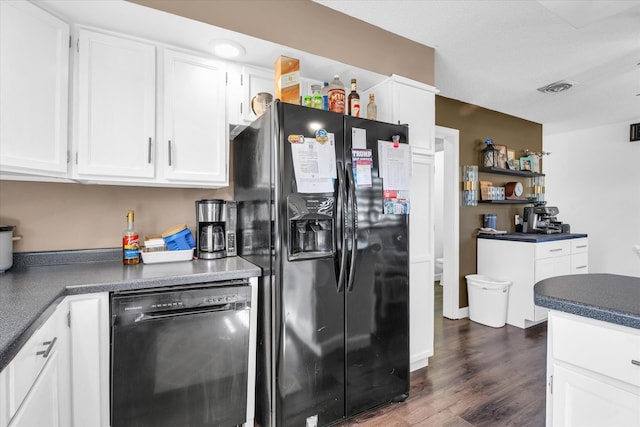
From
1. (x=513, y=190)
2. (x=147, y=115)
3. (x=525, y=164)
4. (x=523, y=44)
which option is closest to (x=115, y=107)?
(x=147, y=115)

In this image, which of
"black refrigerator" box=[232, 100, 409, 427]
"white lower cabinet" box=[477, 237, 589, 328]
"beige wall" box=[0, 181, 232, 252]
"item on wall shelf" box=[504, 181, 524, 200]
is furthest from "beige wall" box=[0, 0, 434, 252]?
"item on wall shelf" box=[504, 181, 524, 200]

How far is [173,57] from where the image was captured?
6.02 feet

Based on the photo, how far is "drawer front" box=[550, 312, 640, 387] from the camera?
0.91 m

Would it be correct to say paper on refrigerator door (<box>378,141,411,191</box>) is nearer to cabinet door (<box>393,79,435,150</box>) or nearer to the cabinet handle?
cabinet door (<box>393,79,435,150</box>)

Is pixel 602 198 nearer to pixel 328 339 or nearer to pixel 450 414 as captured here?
pixel 450 414

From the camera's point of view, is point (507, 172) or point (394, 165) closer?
point (394, 165)

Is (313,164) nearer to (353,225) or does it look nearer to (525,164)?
(353,225)

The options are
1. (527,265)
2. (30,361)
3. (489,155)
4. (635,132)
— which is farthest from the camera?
(635,132)

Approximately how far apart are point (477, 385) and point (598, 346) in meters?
1.47

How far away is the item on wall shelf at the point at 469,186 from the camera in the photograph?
3.64m

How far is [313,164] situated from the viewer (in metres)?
1.61

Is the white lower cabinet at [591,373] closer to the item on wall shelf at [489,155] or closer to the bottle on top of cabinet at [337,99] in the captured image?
the bottle on top of cabinet at [337,99]

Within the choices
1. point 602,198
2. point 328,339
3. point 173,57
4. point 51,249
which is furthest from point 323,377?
point 602,198

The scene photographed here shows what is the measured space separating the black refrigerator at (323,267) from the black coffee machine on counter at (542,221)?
9.77 feet
